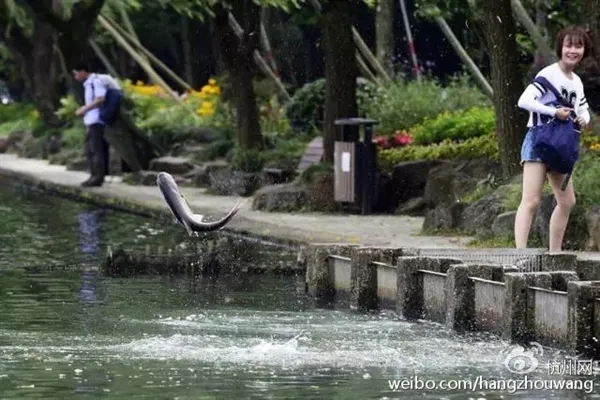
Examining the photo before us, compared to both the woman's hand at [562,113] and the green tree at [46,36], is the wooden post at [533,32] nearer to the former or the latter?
the woman's hand at [562,113]

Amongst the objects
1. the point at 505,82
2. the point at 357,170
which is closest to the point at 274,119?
the point at 357,170

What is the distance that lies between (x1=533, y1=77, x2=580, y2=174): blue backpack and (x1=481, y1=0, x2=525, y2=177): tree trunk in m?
5.49

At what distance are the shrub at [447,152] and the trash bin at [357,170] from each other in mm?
1364

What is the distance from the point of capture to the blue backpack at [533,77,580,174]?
15445mm

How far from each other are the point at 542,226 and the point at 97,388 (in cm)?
726

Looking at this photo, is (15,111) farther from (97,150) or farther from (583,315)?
(583,315)

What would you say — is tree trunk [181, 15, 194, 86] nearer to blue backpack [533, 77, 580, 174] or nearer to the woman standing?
the woman standing

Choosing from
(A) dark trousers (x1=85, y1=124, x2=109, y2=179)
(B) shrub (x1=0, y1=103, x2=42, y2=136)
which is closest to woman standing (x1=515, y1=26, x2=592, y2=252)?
(A) dark trousers (x1=85, y1=124, x2=109, y2=179)

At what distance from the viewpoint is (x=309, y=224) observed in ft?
73.7

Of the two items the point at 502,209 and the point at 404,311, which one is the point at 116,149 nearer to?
the point at 502,209

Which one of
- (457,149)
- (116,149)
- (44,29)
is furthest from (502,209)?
(44,29)

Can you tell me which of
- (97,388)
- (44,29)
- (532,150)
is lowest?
(97,388)

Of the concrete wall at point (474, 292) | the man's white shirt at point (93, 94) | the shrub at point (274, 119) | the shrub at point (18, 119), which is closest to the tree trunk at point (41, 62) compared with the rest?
the shrub at point (18, 119)

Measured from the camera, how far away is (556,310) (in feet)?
41.7
